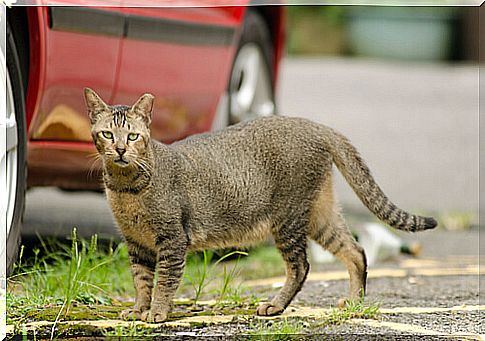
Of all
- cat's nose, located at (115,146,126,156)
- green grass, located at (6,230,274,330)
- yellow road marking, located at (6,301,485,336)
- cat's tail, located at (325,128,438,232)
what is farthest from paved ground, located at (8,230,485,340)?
cat's nose, located at (115,146,126,156)

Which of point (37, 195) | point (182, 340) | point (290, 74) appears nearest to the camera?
point (182, 340)

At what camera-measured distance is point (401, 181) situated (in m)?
7.92

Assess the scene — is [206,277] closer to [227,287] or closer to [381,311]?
[227,287]

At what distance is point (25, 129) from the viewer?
147 inches

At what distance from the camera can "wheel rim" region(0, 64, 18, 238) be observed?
3558 millimetres

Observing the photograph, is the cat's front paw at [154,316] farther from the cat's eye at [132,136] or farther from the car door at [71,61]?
the car door at [71,61]

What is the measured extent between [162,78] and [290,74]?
8399mm

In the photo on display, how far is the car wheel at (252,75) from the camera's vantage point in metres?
5.29

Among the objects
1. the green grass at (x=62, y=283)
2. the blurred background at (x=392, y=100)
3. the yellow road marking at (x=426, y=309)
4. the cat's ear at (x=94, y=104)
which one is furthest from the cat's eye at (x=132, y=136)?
the yellow road marking at (x=426, y=309)

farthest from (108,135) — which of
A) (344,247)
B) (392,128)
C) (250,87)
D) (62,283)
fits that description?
(392,128)

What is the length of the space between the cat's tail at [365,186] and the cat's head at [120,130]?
72 cm

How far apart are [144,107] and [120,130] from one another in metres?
0.12

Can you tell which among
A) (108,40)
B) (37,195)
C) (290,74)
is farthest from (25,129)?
(290,74)

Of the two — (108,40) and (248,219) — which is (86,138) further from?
(248,219)
